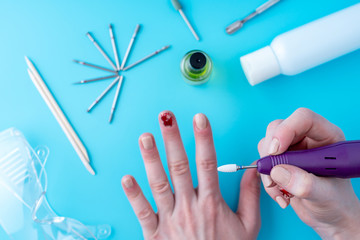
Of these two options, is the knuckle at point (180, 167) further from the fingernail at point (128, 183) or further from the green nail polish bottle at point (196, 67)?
the green nail polish bottle at point (196, 67)

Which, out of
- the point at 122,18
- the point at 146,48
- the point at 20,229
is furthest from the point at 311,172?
the point at 20,229

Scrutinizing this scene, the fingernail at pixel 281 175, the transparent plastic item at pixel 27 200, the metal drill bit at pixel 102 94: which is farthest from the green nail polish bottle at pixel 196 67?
the transparent plastic item at pixel 27 200

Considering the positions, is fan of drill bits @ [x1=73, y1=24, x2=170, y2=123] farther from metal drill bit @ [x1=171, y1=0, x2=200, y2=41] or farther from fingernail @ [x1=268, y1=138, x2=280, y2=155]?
fingernail @ [x1=268, y1=138, x2=280, y2=155]

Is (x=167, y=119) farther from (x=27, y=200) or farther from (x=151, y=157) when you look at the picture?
(x=27, y=200)

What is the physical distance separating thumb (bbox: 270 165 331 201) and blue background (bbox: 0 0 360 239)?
292mm

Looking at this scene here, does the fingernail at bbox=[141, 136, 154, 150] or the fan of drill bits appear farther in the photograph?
the fan of drill bits

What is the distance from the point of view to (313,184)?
56 cm

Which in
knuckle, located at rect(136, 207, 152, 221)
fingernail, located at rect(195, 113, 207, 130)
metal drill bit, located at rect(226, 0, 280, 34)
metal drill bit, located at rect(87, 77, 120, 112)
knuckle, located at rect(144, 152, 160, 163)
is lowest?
knuckle, located at rect(136, 207, 152, 221)

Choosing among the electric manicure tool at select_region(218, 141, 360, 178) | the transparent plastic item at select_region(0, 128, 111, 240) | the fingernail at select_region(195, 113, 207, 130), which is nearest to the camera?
the electric manicure tool at select_region(218, 141, 360, 178)

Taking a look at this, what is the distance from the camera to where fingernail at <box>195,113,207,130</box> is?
2.28ft

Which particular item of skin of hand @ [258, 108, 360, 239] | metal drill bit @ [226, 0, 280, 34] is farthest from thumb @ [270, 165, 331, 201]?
metal drill bit @ [226, 0, 280, 34]

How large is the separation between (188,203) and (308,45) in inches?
22.7

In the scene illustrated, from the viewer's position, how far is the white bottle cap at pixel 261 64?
79cm

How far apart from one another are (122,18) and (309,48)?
59 cm
